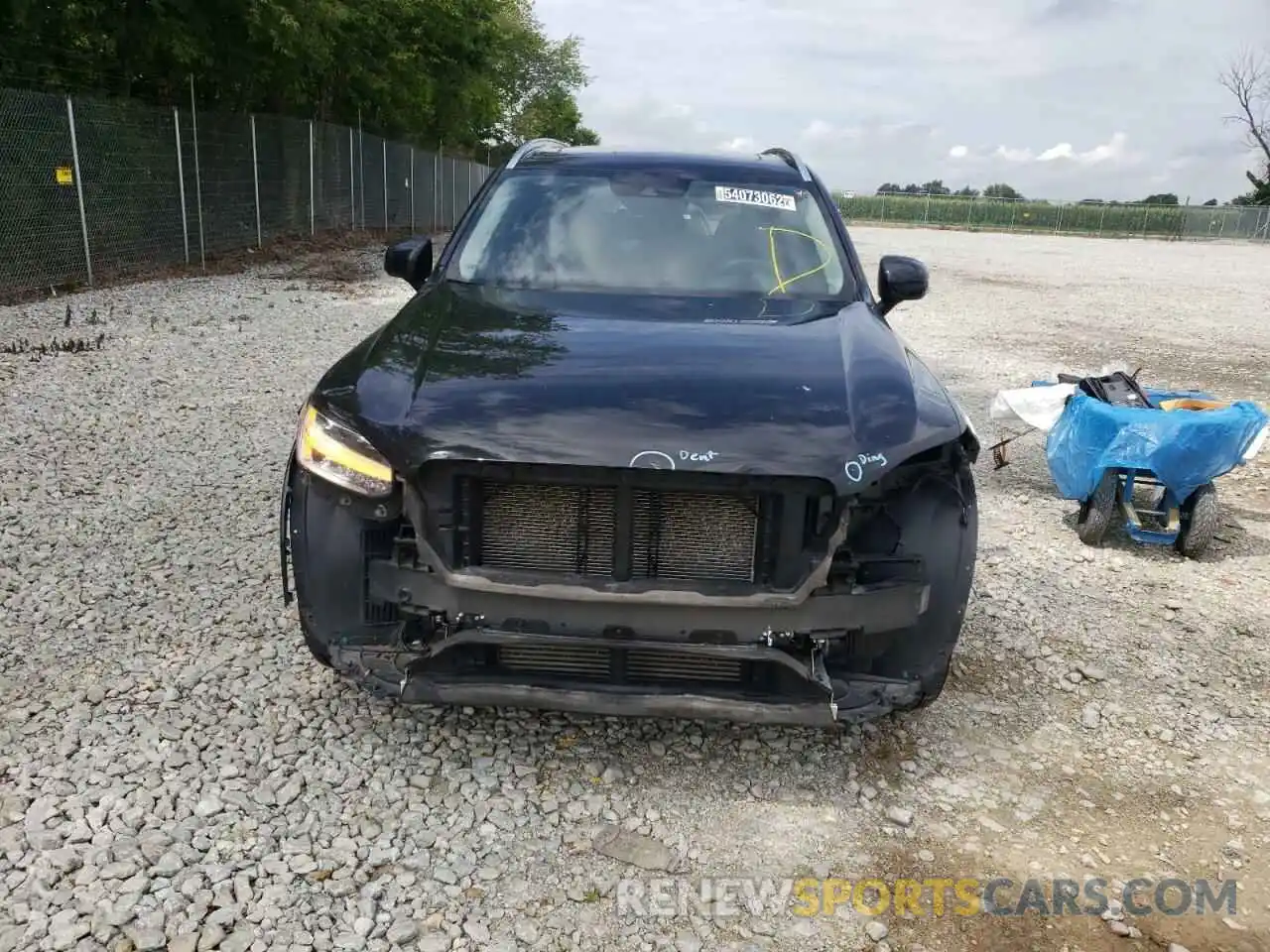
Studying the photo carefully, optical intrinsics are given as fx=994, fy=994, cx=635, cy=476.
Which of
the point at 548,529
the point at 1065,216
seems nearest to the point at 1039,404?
the point at 548,529

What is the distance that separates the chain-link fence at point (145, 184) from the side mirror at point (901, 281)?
1000cm

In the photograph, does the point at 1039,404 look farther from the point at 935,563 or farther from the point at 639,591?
the point at 639,591

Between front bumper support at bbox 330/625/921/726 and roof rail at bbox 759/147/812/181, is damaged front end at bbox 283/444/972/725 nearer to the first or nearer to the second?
front bumper support at bbox 330/625/921/726

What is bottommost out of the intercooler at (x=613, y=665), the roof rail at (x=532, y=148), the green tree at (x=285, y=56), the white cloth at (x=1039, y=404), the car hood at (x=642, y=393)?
the intercooler at (x=613, y=665)

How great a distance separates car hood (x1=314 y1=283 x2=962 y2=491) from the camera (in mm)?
2617

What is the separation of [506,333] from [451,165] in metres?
31.0

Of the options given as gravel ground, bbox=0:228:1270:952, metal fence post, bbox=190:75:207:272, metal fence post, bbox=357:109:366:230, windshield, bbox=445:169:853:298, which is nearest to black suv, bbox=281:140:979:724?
gravel ground, bbox=0:228:1270:952

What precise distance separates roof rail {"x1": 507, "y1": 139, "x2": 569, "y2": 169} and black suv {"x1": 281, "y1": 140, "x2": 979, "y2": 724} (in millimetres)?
1845

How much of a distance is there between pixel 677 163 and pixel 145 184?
11257mm

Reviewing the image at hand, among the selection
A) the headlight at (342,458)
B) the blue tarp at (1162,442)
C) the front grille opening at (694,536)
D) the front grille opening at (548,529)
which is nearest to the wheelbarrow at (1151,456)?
the blue tarp at (1162,442)

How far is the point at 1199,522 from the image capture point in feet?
16.0

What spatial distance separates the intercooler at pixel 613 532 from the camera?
269 cm

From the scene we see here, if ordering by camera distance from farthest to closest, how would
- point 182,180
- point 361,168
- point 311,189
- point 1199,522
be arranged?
point 361,168 < point 311,189 < point 182,180 < point 1199,522

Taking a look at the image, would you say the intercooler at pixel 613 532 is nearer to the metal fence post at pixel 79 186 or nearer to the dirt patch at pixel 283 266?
the dirt patch at pixel 283 266
